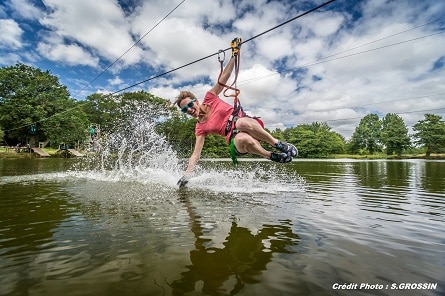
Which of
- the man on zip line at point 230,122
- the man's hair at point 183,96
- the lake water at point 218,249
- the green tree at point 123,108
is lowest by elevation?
the lake water at point 218,249

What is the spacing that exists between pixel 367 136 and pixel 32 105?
101 m

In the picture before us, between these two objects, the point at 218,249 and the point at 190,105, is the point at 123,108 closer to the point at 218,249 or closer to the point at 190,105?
the point at 190,105

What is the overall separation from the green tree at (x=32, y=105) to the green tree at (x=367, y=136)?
308 feet

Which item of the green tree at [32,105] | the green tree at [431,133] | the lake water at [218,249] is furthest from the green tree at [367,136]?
the lake water at [218,249]

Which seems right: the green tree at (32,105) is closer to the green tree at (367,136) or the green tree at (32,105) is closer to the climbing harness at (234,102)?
the climbing harness at (234,102)

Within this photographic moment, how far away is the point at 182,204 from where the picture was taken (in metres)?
5.34

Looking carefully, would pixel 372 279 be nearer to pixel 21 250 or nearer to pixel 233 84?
pixel 21 250

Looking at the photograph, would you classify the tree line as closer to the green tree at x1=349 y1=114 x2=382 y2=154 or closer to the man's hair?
the green tree at x1=349 y1=114 x2=382 y2=154

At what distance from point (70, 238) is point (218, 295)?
230 cm

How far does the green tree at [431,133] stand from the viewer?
7012cm

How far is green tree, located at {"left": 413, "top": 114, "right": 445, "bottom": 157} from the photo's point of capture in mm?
70125

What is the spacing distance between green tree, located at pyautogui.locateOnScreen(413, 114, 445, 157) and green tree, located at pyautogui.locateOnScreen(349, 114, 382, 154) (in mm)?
18328

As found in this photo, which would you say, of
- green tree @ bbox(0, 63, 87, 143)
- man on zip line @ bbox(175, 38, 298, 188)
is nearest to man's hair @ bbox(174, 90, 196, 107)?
man on zip line @ bbox(175, 38, 298, 188)

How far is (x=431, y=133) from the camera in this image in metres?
71.6
